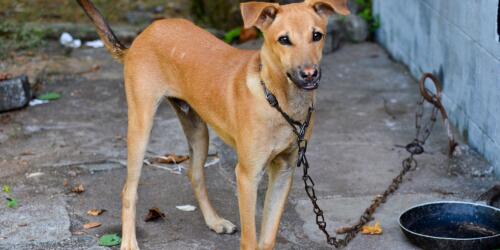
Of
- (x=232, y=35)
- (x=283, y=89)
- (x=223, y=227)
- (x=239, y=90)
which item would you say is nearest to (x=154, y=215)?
(x=223, y=227)

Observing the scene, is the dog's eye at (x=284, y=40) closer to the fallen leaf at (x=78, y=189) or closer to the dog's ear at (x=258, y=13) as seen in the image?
the dog's ear at (x=258, y=13)

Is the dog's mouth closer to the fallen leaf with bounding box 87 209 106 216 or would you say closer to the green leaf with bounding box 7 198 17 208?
the fallen leaf with bounding box 87 209 106 216

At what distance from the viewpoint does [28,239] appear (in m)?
5.61

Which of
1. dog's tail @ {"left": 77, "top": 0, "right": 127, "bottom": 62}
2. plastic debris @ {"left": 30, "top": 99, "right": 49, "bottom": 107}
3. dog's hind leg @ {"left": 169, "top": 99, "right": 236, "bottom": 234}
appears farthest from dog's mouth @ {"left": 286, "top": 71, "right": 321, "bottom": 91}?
plastic debris @ {"left": 30, "top": 99, "right": 49, "bottom": 107}

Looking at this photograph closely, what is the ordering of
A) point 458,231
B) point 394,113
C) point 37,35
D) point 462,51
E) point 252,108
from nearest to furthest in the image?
point 252,108 → point 458,231 → point 462,51 → point 394,113 → point 37,35

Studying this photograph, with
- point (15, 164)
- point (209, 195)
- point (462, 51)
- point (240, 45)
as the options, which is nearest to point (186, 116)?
point (209, 195)

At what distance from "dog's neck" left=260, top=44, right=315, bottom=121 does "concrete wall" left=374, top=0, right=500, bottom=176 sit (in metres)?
2.18

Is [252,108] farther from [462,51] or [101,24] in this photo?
[462,51]

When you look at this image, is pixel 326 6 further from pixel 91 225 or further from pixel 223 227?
pixel 91 225

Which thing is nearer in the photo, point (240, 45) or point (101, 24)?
point (101, 24)

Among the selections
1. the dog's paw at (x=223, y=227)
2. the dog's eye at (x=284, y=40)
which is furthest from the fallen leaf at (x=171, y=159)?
the dog's eye at (x=284, y=40)

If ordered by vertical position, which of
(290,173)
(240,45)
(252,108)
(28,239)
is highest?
(252,108)

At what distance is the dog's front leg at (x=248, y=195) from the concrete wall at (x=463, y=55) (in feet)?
7.63

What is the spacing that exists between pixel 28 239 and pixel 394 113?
3631 mm
